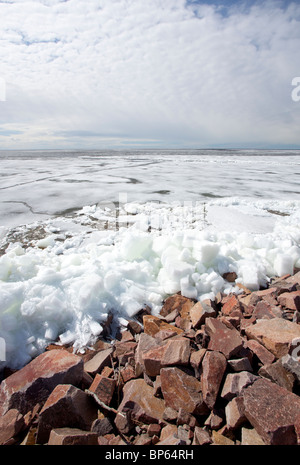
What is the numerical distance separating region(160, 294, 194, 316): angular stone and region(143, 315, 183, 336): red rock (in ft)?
0.71

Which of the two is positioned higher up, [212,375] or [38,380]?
[212,375]

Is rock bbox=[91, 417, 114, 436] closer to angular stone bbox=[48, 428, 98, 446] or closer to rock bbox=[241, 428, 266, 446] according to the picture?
angular stone bbox=[48, 428, 98, 446]

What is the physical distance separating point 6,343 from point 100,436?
1.01 meters

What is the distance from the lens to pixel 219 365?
1447 millimetres

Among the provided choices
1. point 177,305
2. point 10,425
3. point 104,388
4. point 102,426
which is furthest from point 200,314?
point 10,425

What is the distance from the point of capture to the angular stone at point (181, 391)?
1.36 m

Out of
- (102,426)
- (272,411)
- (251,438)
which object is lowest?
(102,426)

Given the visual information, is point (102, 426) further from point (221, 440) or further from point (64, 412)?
point (221, 440)

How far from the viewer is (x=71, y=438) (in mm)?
1181

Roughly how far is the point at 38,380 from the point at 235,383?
3.81ft

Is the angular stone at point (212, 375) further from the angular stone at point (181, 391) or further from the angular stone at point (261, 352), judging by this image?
the angular stone at point (261, 352)

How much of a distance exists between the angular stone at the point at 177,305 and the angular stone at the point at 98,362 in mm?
688
